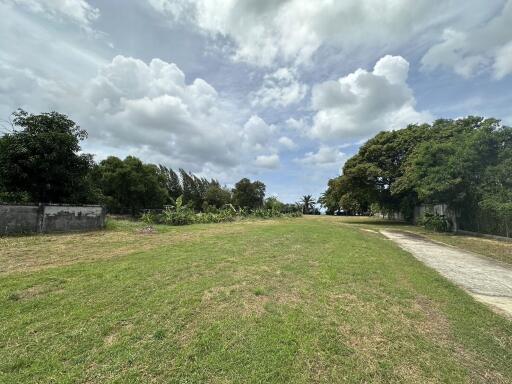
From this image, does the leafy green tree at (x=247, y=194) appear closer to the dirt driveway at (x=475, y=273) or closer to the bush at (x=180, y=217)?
the bush at (x=180, y=217)

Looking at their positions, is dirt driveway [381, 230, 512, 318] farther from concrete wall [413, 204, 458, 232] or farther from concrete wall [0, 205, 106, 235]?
concrete wall [0, 205, 106, 235]

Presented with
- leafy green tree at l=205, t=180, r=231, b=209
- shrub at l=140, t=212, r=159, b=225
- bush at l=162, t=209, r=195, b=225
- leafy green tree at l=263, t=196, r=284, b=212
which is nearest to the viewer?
bush at l=162, t=209, r=195, b=225

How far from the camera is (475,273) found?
6.93m

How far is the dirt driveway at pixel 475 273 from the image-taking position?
5.13 meters

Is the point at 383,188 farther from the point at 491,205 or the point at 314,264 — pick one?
the point at 314,264

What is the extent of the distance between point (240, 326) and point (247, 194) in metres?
47.6

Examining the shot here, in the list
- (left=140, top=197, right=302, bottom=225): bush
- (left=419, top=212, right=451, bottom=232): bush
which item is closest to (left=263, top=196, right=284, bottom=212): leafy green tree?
(left=140, top=197, right=302, bottom=225): bush

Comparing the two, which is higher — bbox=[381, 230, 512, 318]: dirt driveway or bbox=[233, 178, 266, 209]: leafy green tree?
bbox=[233, 178, 266, 209]: leafy green tree

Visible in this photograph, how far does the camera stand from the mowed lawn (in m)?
2.76

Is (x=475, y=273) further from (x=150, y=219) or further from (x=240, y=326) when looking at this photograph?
(x=150, y=219)

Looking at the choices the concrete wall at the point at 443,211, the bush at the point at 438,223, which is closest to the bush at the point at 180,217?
the bush at the point at 438,223

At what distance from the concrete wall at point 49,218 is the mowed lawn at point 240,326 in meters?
5.94

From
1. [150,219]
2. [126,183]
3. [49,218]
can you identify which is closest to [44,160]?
[49,218]

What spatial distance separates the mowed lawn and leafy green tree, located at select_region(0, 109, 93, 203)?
8.65m
